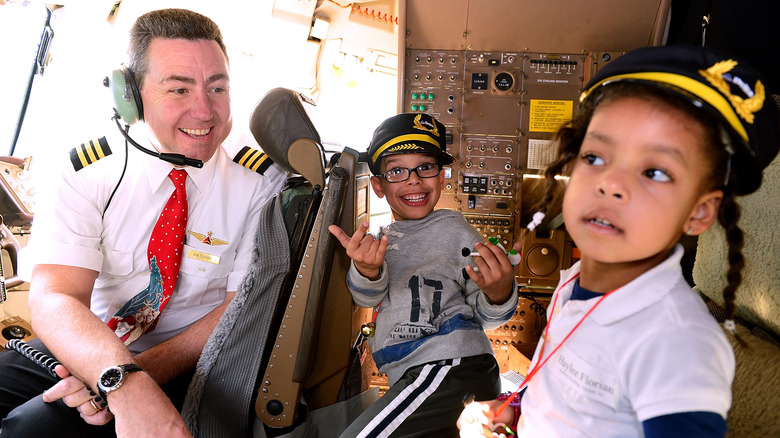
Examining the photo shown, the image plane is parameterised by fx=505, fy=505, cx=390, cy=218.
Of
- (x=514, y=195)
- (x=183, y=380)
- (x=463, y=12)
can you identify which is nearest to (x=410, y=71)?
(x=463, y=12)

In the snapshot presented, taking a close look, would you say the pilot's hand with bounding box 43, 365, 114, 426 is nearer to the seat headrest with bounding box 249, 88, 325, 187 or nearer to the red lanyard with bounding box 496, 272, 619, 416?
the seat headrest with bounding box 249, 88, 325, 187

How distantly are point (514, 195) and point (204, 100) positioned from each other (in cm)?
186

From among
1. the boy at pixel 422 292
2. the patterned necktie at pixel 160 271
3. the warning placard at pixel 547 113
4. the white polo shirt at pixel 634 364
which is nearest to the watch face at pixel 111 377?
the patterned necktie at pixel 160 271

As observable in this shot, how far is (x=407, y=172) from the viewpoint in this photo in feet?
5.63

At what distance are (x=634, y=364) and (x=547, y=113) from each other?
235cm

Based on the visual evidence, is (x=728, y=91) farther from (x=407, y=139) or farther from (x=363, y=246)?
(x=407, y=139)

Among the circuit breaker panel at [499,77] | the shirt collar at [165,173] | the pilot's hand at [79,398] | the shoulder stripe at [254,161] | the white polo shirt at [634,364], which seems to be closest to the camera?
the white polo shirt at [634,364]

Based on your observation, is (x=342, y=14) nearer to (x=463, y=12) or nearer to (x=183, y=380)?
(x=463, y=12)

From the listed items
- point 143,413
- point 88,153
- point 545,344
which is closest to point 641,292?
point 545,344

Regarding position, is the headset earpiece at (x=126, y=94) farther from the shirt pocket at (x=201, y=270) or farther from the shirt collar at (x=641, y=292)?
the shirt collar at (x=641, y=292)

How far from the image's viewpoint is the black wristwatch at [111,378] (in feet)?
4.33

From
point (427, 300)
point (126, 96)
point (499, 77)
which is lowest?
point (427, 300)

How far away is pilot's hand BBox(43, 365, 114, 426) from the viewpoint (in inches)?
54.9

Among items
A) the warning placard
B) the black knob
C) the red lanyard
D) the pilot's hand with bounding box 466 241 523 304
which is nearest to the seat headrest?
the pilot's hand with bounding box 466 241 523 304
